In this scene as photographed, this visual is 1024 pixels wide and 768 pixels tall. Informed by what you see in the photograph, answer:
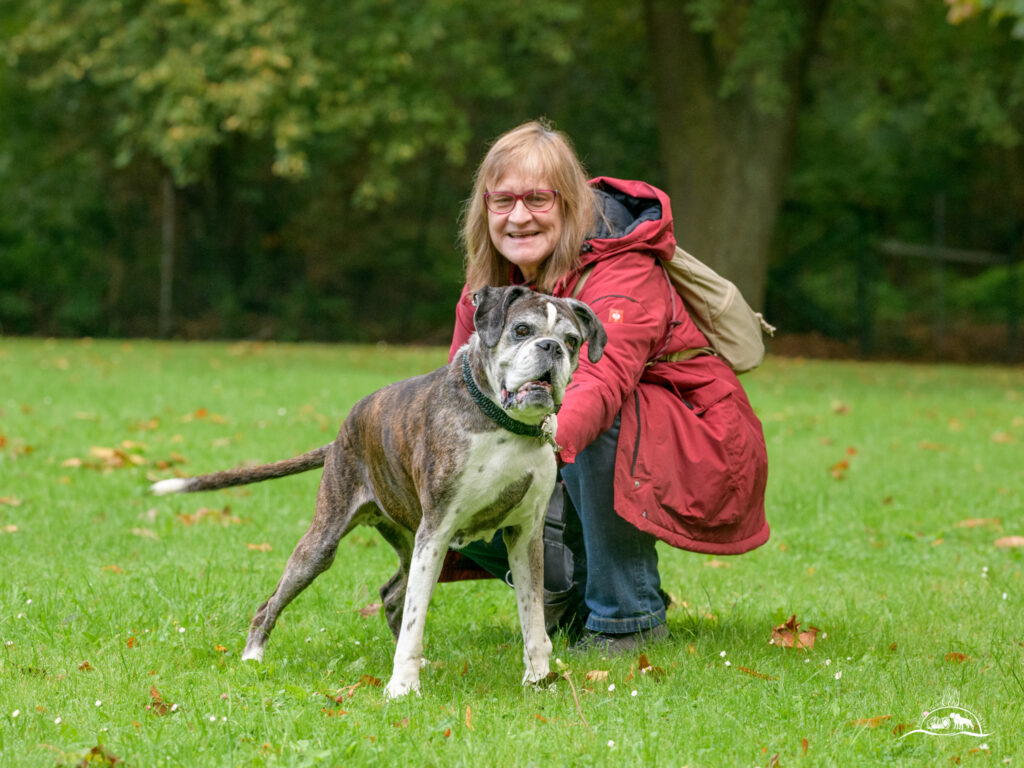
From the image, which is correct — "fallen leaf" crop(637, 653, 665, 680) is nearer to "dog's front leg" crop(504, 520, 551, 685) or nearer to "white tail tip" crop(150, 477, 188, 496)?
"dog's front leg" crop(504, 520, 551, 685)

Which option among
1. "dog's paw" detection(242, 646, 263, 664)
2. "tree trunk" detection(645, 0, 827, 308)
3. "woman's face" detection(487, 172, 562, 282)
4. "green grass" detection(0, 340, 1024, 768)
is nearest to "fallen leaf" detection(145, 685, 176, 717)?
"green grass" detection(0, 340, 1024, 768)

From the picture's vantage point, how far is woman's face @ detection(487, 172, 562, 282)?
14.1 ft

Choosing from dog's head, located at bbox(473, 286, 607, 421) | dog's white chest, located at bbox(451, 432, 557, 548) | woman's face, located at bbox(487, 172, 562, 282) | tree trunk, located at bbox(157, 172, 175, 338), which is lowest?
tree trunk, located at bbox(157, 172, 175, 338)

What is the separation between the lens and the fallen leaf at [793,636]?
4.44 m

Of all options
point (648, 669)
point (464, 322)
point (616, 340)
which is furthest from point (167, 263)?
point (648, 669)

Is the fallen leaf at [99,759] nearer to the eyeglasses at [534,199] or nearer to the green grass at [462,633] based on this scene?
the green grass at [462,633]

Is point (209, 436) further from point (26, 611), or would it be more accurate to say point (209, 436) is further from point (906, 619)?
point (906, 619)

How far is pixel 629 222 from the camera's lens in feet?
15.0

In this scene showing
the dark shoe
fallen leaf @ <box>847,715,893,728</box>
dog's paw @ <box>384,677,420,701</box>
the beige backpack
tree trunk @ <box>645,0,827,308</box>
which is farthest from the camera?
tree trunk @ <box>645,0,827,308</box>

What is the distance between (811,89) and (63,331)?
15.9m

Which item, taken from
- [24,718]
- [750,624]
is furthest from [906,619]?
[24,718]

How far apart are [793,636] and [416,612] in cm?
162

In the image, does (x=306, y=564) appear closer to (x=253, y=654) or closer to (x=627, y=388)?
(x=253, y=654)

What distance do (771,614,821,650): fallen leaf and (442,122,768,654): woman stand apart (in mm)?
382
